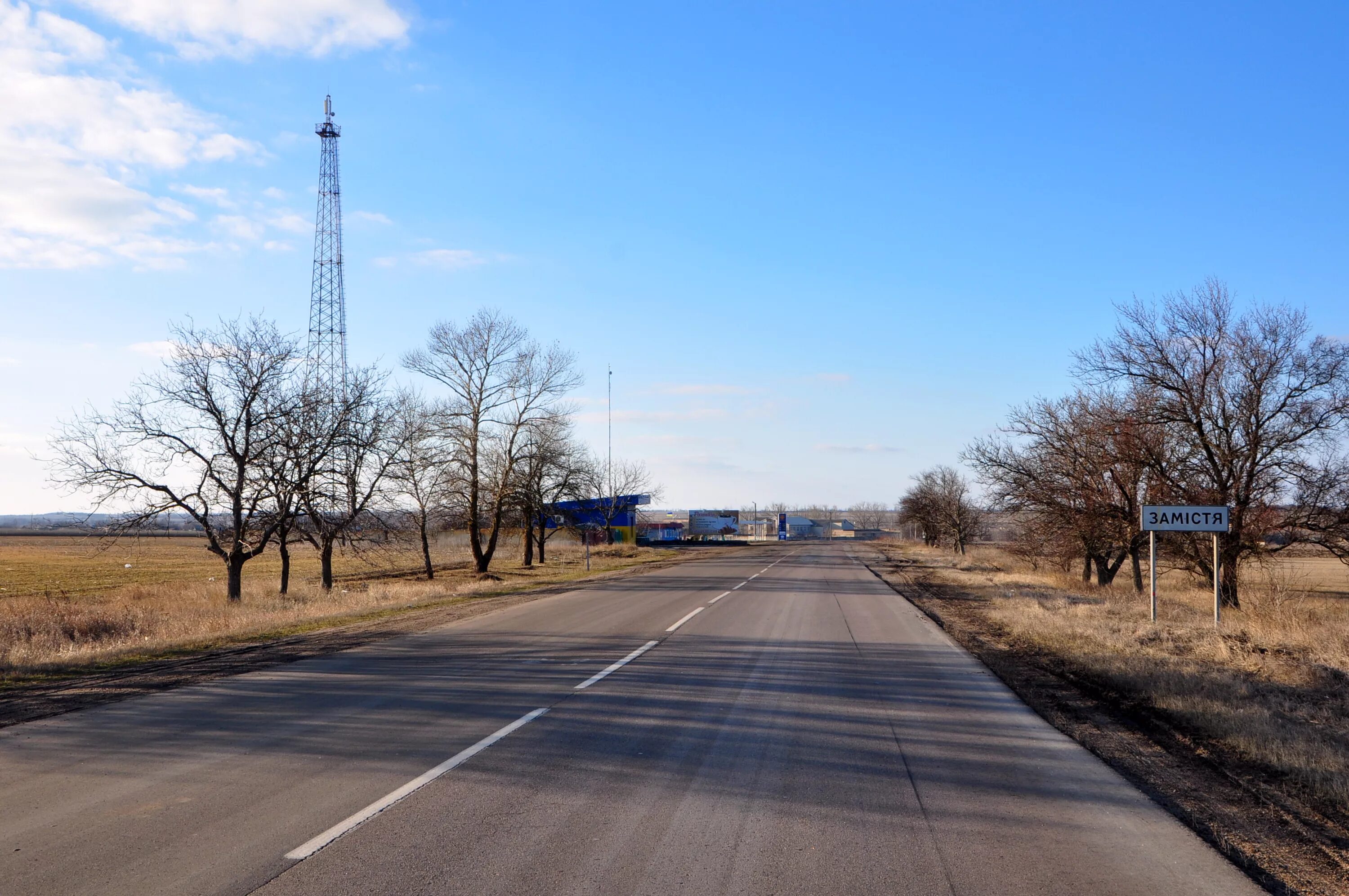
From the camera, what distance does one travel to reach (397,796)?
5902 millimetres

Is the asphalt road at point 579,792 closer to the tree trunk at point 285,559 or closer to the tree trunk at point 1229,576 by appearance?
the tree trunk at point 1229,576

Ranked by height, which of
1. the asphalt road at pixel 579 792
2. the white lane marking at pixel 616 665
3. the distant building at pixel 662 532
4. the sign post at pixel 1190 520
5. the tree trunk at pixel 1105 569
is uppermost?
the sign post at pixel 1190 520

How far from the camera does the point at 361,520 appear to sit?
104ft

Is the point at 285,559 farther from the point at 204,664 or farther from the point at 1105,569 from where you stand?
the point at 1105,569

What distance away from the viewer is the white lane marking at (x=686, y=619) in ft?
54.1

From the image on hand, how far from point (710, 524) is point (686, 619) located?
101 m

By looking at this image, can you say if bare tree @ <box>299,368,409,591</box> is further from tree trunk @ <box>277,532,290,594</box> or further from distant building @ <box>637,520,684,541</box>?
distant building @ <box>637,520,684,541</box>

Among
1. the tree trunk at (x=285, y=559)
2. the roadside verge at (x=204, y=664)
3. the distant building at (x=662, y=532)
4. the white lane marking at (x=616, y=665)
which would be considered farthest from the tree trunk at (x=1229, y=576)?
the distant building at (x=662, y=532)

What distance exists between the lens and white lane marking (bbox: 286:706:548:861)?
497 cm

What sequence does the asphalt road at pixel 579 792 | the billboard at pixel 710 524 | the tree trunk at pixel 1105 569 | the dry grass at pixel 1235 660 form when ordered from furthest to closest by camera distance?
the billboard at pixel 710 524 → the tree trunk at pixel 1105 569 → the dry grass at pixel 1235 660 → the asphalt road at pixel 579 792

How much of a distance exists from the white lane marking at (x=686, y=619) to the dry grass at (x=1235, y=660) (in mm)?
6217

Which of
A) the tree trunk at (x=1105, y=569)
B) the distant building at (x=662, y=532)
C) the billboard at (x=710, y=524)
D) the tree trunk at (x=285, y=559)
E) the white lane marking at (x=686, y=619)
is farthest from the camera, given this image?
the billboard at (x=710, y=524)

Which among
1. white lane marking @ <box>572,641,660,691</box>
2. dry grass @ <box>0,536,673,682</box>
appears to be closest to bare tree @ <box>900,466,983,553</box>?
dry grass @ <box>0,536,673,682</box>

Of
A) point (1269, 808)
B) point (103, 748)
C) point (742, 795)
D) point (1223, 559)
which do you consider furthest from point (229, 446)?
point (1223, 559)
